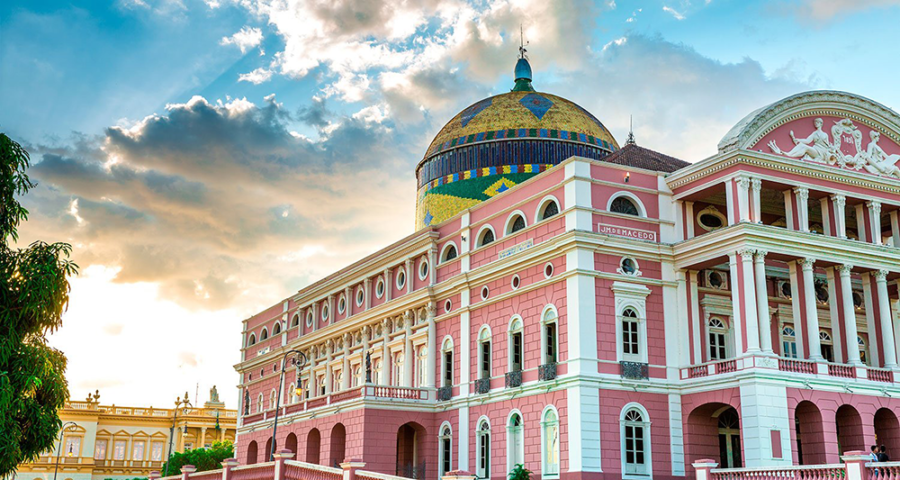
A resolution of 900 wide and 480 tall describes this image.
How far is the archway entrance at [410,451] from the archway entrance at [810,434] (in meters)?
14.9

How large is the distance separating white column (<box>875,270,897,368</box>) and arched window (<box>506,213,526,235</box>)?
12643mm

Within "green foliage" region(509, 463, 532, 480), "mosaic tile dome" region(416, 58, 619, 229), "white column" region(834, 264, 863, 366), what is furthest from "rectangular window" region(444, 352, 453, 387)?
"white column" region(834, 264, 863, 366)

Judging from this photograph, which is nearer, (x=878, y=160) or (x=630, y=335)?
(x=630, y=335)

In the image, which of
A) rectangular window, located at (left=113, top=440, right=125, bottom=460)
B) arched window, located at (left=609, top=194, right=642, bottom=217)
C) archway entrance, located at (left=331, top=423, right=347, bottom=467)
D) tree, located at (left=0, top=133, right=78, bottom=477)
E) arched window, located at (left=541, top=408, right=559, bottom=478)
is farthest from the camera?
rectangular window, located at (left=113, top=440, right=125, bottom=460)

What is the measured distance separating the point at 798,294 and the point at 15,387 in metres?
24.4

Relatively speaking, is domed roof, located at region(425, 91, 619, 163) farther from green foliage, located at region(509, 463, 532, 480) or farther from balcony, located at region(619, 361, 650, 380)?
green foliage, located at region(509, 463, 532, 480)

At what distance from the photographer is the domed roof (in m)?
47.7

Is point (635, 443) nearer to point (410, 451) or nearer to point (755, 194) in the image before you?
point (755, 194)

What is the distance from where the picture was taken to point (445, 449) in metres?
38.7

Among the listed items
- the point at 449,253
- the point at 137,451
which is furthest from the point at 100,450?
the point at 449,253

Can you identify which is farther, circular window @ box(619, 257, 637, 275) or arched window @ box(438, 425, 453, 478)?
arched window @ box(438, 425, 453, 478)

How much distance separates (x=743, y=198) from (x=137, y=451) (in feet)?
229

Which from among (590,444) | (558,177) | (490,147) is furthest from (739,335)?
(490,147)

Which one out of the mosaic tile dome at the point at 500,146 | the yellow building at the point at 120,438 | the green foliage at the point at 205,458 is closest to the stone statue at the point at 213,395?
the yellow building at the point at 120,438
